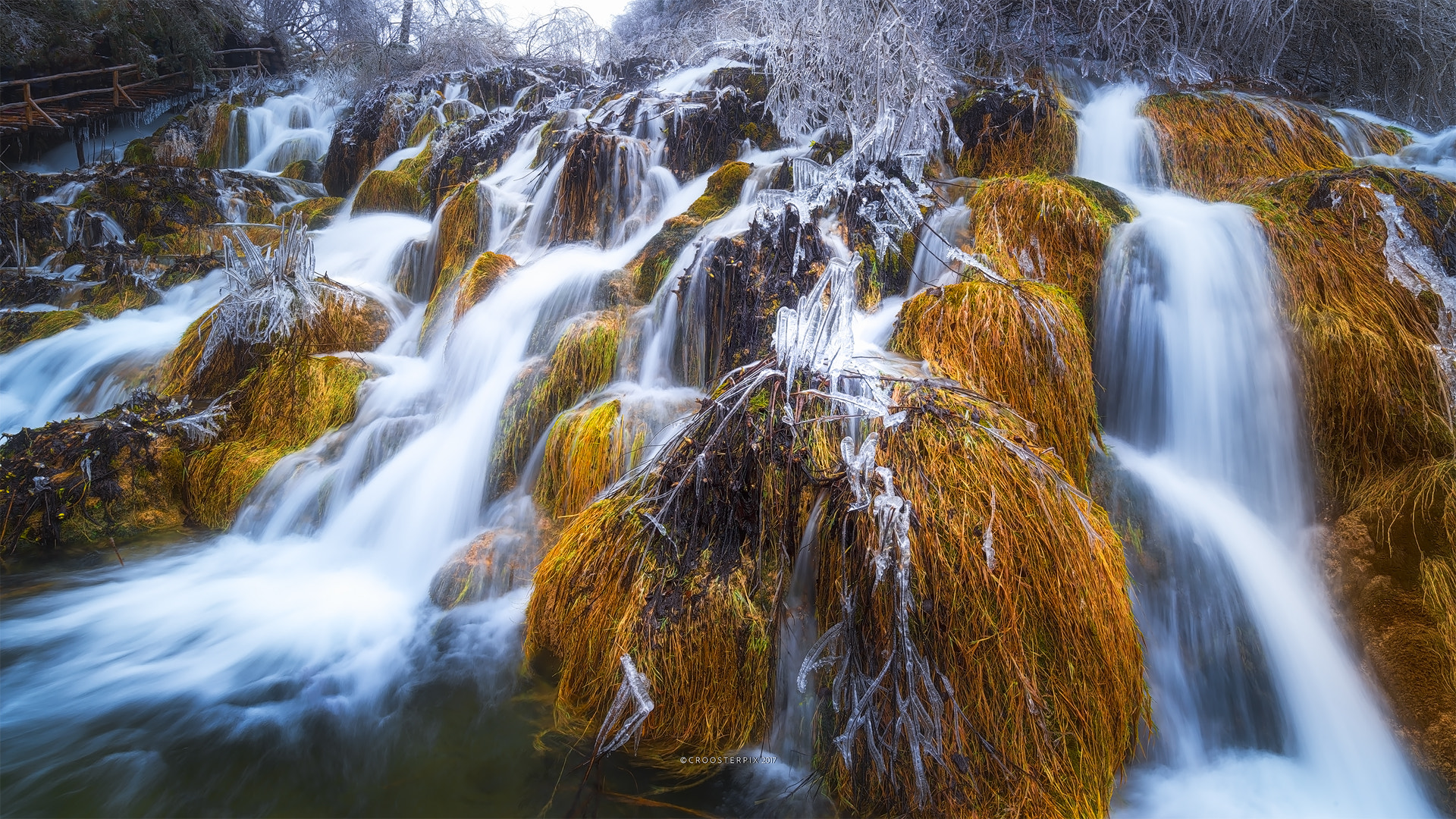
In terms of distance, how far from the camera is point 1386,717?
7.47 ft

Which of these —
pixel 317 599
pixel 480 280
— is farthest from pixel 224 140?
pixel 317 599

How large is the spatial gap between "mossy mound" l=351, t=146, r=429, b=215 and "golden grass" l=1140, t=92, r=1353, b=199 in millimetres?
8411

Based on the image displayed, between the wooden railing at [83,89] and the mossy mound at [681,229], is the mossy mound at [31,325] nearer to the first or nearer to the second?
the mossy mound at [681,229]

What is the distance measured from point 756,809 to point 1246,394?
115 inches

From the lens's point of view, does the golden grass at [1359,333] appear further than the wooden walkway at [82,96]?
No

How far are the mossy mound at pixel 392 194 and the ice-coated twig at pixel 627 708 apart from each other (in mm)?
8427

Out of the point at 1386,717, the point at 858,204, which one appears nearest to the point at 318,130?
the point at 858,204

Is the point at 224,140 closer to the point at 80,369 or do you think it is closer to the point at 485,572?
the point at 80,369

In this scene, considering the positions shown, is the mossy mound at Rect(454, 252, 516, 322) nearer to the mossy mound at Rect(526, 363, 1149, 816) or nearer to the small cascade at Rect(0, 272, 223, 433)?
the small cascade at Rect(0, 272, 223, 433)

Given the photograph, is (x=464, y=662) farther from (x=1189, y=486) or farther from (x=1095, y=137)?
(x=1095, y=137)

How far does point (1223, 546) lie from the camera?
2734 millimetres

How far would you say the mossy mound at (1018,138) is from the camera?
527cm

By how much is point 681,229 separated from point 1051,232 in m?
2.60

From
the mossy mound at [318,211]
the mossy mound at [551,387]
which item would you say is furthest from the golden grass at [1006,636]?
the mossy mound at [318,211]
